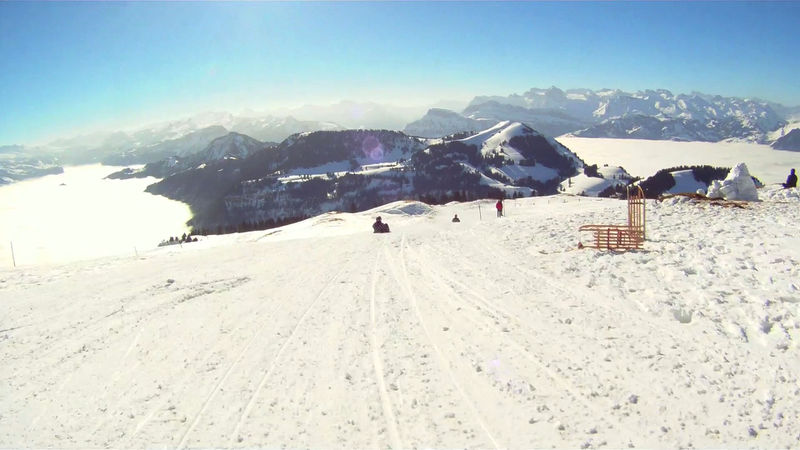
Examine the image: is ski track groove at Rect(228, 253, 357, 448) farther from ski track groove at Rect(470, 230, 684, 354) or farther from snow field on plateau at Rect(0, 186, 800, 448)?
ski track groove at Rect(470, 230, 684, 354)

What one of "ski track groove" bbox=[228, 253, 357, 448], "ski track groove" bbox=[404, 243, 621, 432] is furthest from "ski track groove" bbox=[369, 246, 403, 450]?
"ski track groove" bbox=[404, 243, 621, 432]

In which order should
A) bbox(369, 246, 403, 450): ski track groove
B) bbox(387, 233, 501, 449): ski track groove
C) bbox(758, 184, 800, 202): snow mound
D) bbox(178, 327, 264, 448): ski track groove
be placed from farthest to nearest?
bbox(758, 184, 800, 202): snow mound → bbox(178, 327, 264, 448): ski track groove → bbox(387, 233, 501, 449): ski track groove → bbox(369, 246, 403, 450): ski track groove

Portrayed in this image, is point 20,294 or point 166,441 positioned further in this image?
point 20,294

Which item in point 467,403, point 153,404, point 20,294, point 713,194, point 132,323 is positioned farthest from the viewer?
point 713,194

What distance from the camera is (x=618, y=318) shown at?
1142cm

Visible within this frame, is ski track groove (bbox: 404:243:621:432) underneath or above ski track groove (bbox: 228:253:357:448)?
underneath

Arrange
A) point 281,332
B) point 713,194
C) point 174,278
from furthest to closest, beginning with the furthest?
point 713,194, point 174,278, point 281,332

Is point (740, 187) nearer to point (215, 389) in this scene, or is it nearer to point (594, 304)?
point (594, 304)

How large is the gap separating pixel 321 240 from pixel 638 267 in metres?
22.5

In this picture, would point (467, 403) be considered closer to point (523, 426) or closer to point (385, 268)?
point (523, 426)

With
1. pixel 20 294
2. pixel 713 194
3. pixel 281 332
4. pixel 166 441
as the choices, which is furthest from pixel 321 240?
pixel 713 194

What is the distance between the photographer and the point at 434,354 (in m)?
9.84

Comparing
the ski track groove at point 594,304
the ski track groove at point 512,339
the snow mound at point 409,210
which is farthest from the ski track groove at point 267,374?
the snow mound at point 409,210

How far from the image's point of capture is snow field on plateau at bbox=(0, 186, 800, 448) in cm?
721
